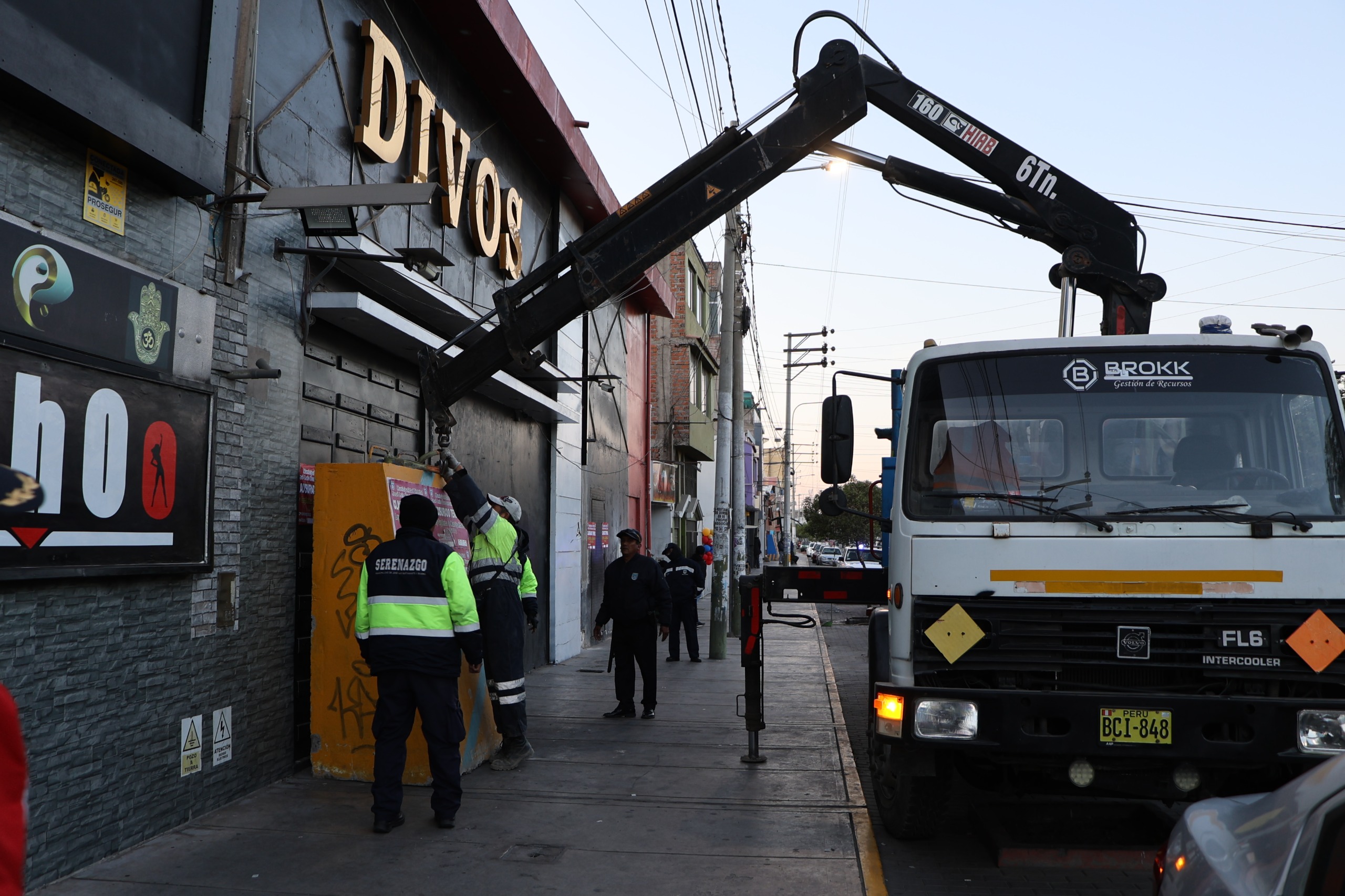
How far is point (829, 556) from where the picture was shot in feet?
250

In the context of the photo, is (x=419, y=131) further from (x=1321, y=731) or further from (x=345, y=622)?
(x=1321, y=731)

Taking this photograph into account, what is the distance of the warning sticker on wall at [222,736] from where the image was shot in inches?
259

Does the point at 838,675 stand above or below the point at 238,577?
below

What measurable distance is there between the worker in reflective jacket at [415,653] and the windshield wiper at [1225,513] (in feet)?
12.1

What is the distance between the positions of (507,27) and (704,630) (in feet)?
44.7

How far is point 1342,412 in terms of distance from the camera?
523cm

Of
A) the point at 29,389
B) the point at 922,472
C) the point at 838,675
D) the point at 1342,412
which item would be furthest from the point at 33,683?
the point at 838,675

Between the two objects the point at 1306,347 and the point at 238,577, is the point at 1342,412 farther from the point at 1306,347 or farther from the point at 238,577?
the point at 238,577

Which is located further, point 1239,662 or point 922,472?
point 922,472

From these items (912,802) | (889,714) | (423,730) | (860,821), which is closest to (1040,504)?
(889,714)

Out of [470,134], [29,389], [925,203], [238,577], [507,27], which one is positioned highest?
[507,27]

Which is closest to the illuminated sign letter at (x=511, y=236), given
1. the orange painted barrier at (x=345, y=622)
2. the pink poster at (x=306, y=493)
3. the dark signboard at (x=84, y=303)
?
the pink poster at (x=306, y=493)

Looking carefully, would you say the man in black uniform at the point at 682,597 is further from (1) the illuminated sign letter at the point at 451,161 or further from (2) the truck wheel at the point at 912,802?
(2) the truck wheel at the point at 912,802

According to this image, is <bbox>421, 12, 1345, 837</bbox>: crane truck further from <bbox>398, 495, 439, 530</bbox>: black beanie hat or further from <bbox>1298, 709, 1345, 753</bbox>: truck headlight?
<bbox>398, 495, 439, 530</bbox>: black beanie hat
